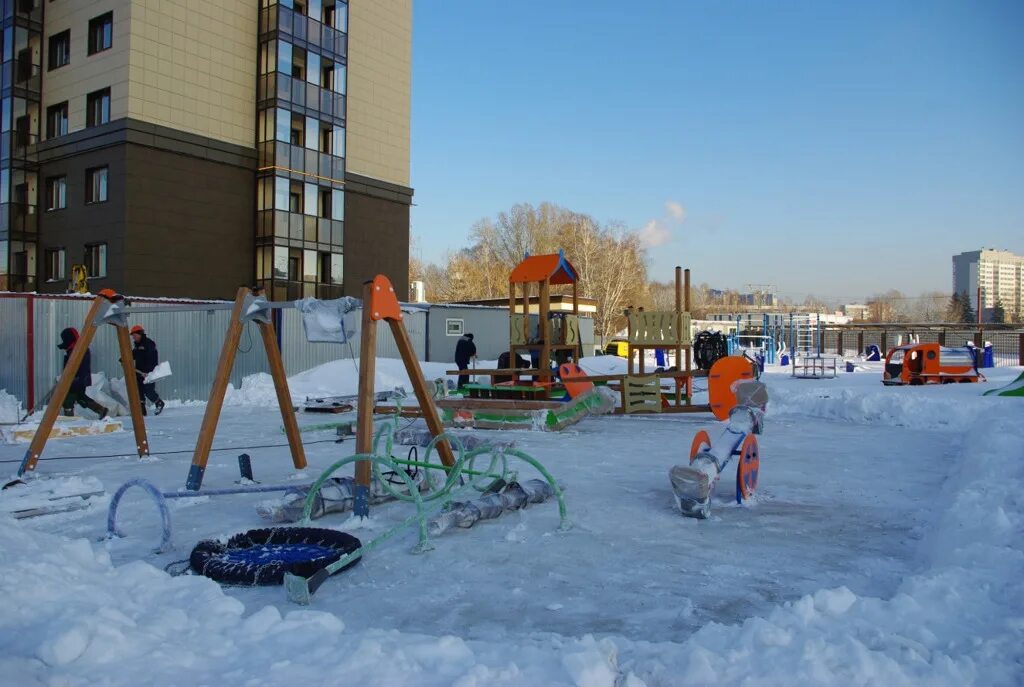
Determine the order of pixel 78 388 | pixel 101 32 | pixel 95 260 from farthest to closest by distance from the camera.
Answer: pixel 95 260
pixel 101 32
pixel 78 388

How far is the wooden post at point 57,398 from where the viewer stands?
8.38 meters

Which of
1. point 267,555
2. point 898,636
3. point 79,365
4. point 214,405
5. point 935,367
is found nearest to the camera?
point 898,636

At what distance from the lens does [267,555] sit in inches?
208

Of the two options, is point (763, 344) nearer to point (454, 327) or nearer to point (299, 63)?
point (454, 327)

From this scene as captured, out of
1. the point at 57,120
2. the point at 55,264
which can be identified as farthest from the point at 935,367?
the point at 57,120

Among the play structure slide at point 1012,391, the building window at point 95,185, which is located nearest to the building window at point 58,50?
the building window at point 95,185

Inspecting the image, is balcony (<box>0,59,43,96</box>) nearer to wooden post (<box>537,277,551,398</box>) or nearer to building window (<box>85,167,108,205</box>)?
building window (<box>85,167,108,205</box>)

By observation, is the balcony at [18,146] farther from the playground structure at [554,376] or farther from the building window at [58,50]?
the playground structure at [554,376]

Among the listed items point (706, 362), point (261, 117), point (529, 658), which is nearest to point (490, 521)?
point (529, 658)

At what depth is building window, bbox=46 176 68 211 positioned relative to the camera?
28.6m

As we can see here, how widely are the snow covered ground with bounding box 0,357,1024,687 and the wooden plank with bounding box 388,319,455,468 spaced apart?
33.8 inches

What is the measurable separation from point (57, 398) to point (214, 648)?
648 cm

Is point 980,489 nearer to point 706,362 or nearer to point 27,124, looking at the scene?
point 706,362

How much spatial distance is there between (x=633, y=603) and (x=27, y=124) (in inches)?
1332
